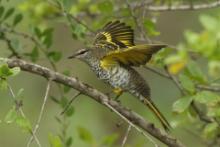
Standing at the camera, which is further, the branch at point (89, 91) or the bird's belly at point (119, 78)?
the bird's belly at point (119, 78)

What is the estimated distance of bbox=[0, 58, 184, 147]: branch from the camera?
11.4ft

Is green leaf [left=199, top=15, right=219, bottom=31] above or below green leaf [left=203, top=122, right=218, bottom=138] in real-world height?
above

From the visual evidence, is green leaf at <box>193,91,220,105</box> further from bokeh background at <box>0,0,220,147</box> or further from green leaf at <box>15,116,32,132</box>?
bokeh background at <box>0,0,220,147</box>

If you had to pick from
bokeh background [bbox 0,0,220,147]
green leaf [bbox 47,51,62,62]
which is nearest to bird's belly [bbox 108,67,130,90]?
green leaf [bbox 47,51,62,62]

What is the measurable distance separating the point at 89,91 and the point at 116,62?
2.29 feet

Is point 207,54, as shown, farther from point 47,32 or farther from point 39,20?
point 39,20

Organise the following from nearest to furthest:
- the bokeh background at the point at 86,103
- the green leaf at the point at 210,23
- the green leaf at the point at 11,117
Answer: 1. the green leaf at the point at 210,23
2. the green leaf at the point at 11,117
3. the bokeh background at the point at 86,103

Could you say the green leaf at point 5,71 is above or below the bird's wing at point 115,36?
above

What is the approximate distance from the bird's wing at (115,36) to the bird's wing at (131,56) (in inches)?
3.9

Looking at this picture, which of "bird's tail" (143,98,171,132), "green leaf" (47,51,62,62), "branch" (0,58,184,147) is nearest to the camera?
"branch" (0,58,184,147)

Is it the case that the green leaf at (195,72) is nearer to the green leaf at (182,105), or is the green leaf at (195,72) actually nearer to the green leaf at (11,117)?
the green leaf at (182,105)

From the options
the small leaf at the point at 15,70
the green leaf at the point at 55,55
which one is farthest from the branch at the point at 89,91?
the green leaf at the point at 55,55

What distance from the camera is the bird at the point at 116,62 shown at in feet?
13.6

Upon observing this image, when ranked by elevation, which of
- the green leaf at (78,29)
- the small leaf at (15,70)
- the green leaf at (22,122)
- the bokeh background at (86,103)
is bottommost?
the bokeh background at (86,103)
